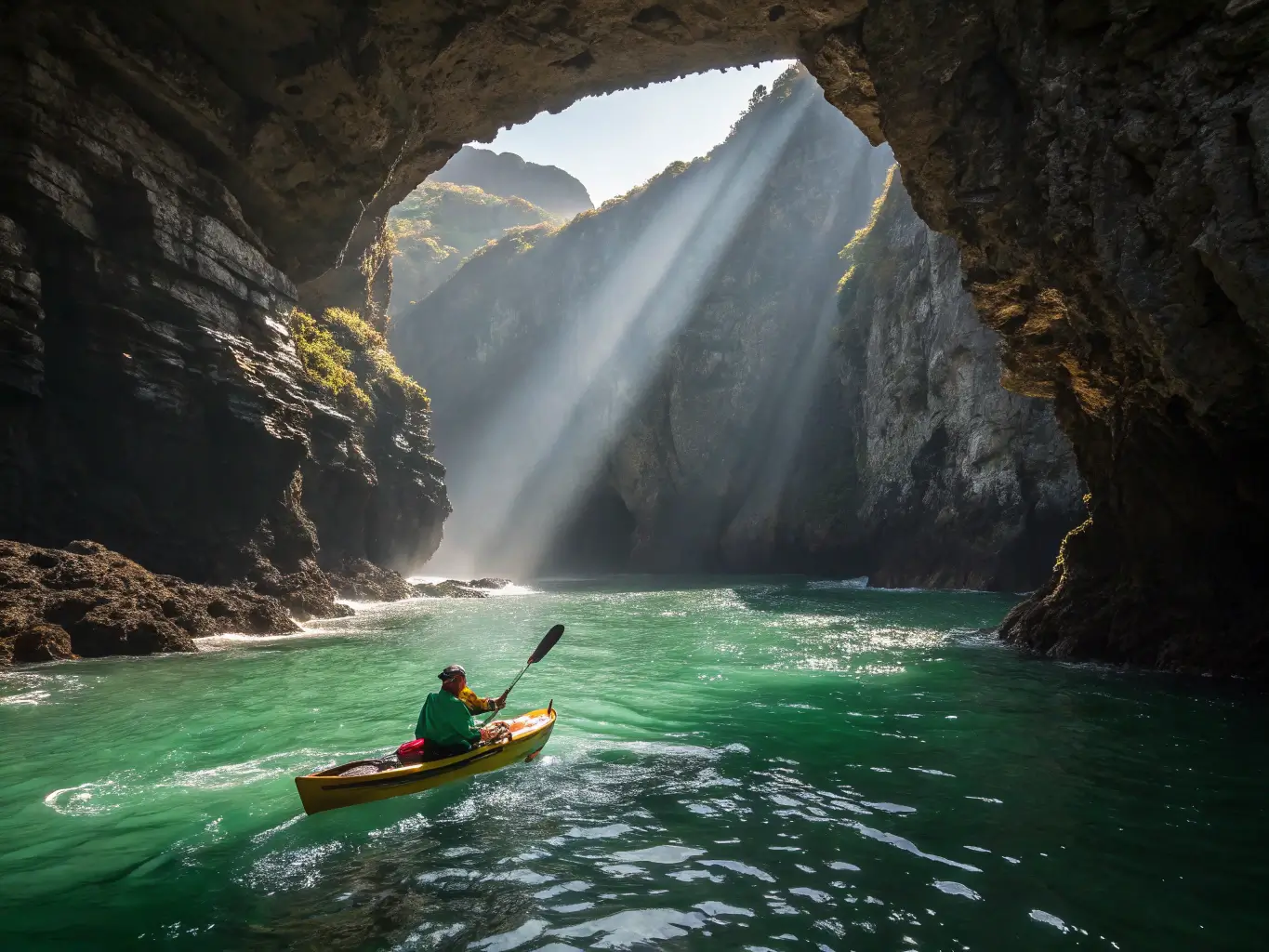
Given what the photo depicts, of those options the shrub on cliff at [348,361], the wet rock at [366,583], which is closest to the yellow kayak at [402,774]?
the shrub on cliff at [348,361]

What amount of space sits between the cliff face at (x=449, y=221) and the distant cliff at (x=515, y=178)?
22959mm

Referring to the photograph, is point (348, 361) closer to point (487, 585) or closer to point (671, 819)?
point (487, 585)

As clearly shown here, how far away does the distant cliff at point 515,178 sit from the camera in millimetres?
129375

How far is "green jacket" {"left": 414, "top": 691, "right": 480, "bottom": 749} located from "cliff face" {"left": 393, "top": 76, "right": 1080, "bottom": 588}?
72.3ft

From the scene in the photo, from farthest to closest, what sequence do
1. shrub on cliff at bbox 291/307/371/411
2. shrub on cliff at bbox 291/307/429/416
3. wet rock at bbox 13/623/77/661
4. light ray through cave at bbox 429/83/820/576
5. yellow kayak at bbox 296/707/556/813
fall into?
light ray through cave at bbox 429/83/820/576 < shrub on cliff at bbox 291/307/429/416 < shrub on cliff at bbox 291/307/371/411 < wet rock at bbox 13/623/77/661 < yellow kayak at bbox 296/707/556/813

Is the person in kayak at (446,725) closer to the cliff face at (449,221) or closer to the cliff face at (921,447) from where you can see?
the cliff face at (921,447)

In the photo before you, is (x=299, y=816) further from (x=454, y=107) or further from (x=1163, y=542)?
(x=454, y=107)

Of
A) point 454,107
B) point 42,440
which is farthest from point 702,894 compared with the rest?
point 454,107

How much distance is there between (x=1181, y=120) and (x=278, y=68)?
18009 millimetres

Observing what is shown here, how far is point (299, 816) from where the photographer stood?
18.4ft

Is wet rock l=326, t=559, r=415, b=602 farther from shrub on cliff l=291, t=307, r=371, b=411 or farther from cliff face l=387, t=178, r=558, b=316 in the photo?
cliff face l=387, t=178, r=558, b=316

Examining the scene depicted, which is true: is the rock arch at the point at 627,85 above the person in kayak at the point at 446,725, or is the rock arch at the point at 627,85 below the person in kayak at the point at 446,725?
above

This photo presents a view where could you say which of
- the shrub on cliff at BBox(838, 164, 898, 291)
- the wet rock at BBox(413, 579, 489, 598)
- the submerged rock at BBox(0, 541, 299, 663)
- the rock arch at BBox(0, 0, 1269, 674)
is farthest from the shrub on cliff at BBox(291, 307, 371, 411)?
the shrub on cliff at BBox(838, 164, 898, 291)

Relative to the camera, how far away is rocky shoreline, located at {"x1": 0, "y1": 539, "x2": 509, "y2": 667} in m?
11.7
